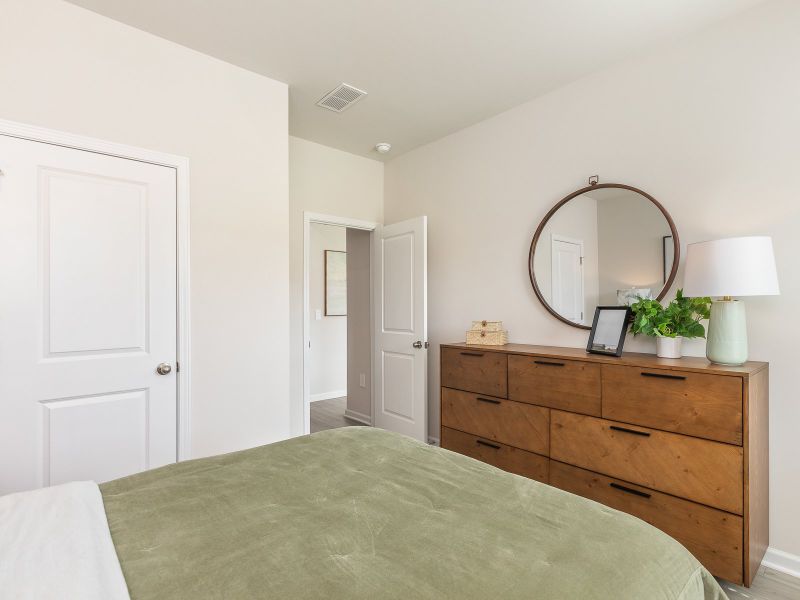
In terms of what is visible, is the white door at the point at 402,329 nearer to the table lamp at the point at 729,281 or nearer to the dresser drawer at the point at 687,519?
the dresser drawer at the point at 687,519

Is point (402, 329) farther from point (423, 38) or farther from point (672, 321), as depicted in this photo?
point (423, 38)

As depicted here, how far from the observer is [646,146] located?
2527mm

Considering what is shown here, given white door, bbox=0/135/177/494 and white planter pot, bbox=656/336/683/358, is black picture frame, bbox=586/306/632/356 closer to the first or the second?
white planter pot, bbox=656/336/683/358

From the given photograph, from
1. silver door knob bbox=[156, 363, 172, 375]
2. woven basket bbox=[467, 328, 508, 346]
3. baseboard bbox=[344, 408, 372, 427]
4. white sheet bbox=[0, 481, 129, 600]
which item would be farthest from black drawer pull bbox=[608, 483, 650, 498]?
baseboard bbox=[344, 408, 372, 427]

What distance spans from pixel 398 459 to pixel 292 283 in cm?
243

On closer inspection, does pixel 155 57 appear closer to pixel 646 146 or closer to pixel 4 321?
pixel 4 321

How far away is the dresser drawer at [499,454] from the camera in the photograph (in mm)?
2482

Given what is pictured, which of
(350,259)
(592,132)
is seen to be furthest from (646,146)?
(350,259)

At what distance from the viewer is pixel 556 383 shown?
7.92 feet

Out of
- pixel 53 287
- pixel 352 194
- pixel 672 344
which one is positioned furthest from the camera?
pixel 352 194

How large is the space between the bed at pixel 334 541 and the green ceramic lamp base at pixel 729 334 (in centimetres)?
129

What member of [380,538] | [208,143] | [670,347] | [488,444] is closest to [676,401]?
[670,347]

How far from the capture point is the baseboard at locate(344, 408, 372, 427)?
15.0 ft

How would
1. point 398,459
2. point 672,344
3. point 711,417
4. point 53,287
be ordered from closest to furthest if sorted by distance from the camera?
point 398,459 → point 711,417 → point 53,287 → point 672,344
